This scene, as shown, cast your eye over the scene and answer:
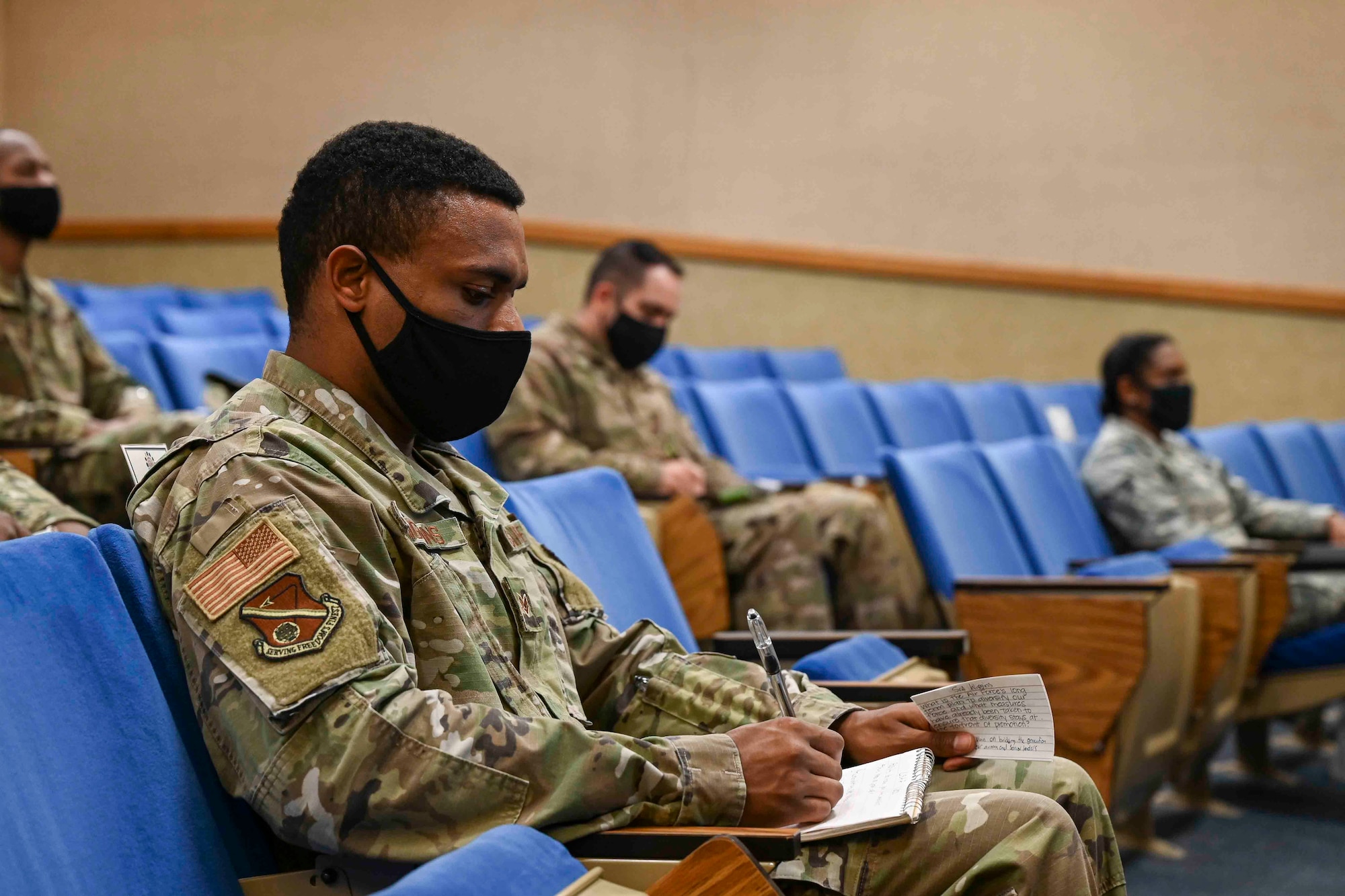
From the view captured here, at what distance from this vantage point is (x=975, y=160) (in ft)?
19.8

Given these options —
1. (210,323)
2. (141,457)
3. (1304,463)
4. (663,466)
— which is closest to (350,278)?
(141,457)

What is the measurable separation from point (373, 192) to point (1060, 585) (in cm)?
147

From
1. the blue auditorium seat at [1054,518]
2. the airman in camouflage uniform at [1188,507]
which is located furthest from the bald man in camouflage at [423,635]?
the airman in camouflage uniform at [1188,507]

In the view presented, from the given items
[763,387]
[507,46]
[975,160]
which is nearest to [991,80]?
[975,160]

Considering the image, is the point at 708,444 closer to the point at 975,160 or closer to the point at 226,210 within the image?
the point at 975,160

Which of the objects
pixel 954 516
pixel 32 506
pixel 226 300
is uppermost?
pixel 32 506

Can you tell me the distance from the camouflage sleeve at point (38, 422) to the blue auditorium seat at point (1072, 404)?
3242mm

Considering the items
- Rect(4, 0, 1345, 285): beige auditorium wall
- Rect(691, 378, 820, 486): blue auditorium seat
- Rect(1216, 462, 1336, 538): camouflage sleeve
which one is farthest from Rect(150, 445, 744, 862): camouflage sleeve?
Rect(4, 0, 1345, 285): beige auditorium wall

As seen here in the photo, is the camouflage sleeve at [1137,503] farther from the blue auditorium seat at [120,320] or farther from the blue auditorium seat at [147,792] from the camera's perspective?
the blue auditorium seat at [120,320]

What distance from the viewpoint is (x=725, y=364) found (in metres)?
5.00

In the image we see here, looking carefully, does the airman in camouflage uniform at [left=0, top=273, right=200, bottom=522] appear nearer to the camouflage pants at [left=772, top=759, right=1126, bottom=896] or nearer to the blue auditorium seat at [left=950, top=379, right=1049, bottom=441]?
the camouflage pants at [left=772, top=759, right=1126, bottom=896]

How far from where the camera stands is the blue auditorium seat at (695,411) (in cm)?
378

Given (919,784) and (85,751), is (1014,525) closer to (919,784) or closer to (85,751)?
(919,784)

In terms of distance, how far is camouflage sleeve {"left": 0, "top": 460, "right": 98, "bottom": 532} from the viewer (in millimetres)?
1808
